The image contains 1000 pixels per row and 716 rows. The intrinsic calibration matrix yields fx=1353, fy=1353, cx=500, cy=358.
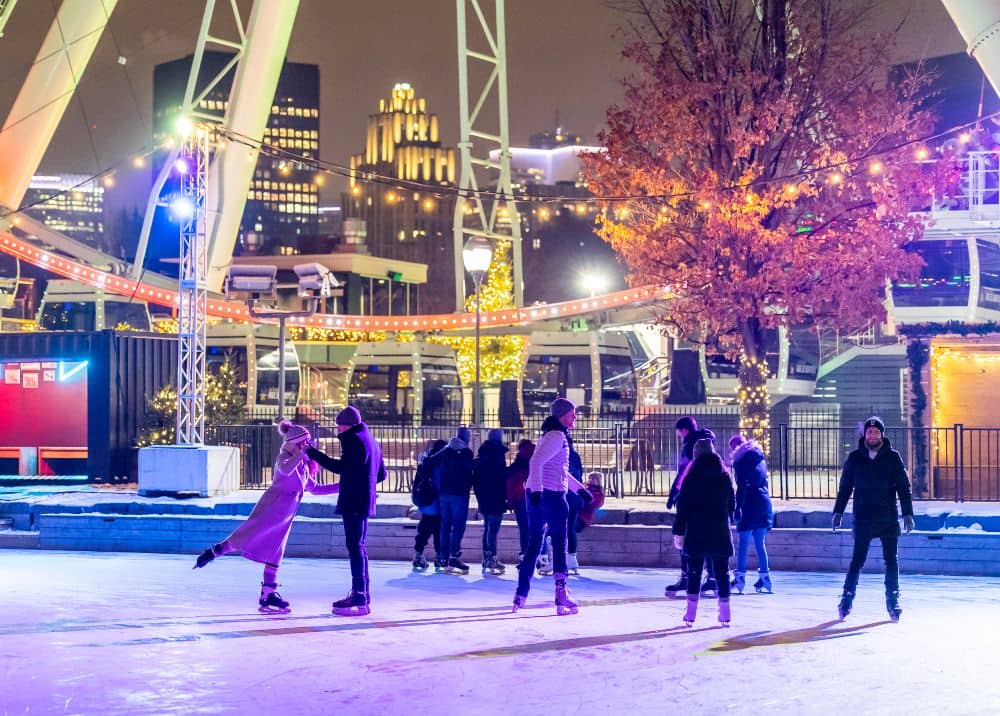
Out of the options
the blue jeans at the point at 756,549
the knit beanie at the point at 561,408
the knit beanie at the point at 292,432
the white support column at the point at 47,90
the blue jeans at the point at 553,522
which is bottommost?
the blue jeans at the point at 756,549

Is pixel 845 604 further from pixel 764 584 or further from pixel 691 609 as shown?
pixel 764 584

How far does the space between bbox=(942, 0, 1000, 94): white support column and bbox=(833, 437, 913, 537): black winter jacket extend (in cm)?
757

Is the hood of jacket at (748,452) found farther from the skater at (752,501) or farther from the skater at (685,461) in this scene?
the skater at (685,461)

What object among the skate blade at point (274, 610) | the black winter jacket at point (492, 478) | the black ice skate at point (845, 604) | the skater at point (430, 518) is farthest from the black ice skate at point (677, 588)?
the skate blade at point (274, 610)

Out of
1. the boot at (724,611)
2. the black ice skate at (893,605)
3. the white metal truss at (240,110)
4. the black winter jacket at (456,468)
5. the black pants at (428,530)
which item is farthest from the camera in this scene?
the white metal truss at (240,110)

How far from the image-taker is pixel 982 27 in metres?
17.2

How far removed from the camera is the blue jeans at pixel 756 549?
45.5 feet

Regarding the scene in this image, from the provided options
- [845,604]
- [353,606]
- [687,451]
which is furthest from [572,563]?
[845,604]

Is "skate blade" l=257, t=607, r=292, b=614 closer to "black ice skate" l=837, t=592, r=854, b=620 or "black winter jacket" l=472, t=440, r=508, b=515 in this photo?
"black winter jacket" l=472, t=440, r=508, b=515

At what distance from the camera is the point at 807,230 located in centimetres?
2434

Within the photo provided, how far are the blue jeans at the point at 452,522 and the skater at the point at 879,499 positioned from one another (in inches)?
198

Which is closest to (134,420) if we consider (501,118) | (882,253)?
(882,253)

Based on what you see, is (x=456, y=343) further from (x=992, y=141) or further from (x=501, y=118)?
(x=992, y=141)

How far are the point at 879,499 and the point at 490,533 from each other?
16.8 feet
